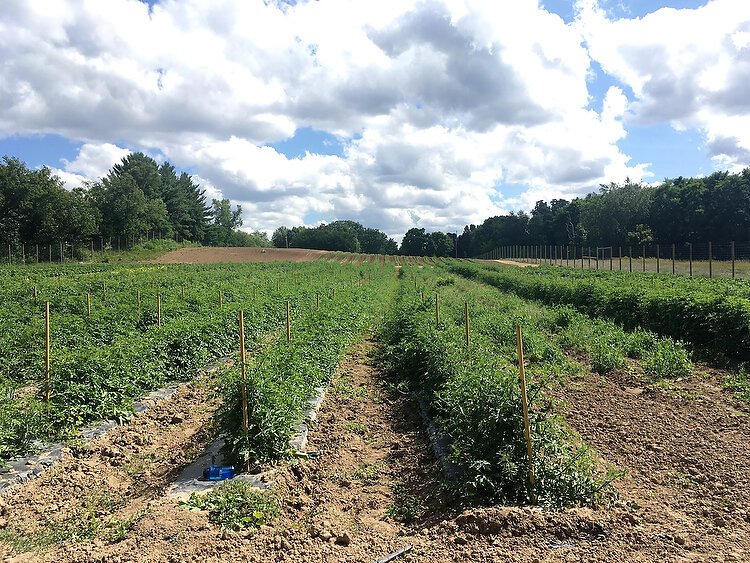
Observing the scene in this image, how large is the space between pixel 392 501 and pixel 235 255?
206 feet

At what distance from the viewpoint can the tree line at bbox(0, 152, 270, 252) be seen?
49.8m

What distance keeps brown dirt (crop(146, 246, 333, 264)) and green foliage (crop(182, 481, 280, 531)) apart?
5585cm

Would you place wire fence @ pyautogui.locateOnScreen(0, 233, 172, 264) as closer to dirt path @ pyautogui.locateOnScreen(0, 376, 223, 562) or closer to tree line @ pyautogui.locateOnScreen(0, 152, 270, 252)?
tree line @ pyautogui.locateOnScreen(0, 152, 270, 252)

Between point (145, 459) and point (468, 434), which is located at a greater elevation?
point (468, 434)

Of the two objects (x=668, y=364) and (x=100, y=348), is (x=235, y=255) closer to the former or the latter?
(x=100, y=348)

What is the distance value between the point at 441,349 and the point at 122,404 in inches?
199

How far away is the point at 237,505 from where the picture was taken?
4.91m

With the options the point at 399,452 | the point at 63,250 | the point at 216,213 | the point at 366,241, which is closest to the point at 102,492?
the point at 399,452

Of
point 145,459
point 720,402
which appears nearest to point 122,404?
point 145,459

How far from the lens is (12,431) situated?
6113mm

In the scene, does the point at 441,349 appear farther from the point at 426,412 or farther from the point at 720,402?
the point at 720,402

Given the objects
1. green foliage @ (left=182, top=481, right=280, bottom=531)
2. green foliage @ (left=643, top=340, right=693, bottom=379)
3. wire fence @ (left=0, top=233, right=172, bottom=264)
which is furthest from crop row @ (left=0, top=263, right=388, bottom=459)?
wire fence @ (left=0, top=233, right=172, bottom=264)

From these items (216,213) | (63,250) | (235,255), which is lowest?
(235,255)

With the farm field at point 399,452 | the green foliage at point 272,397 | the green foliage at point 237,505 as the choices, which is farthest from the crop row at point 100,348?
the green foliage at point 237,505
